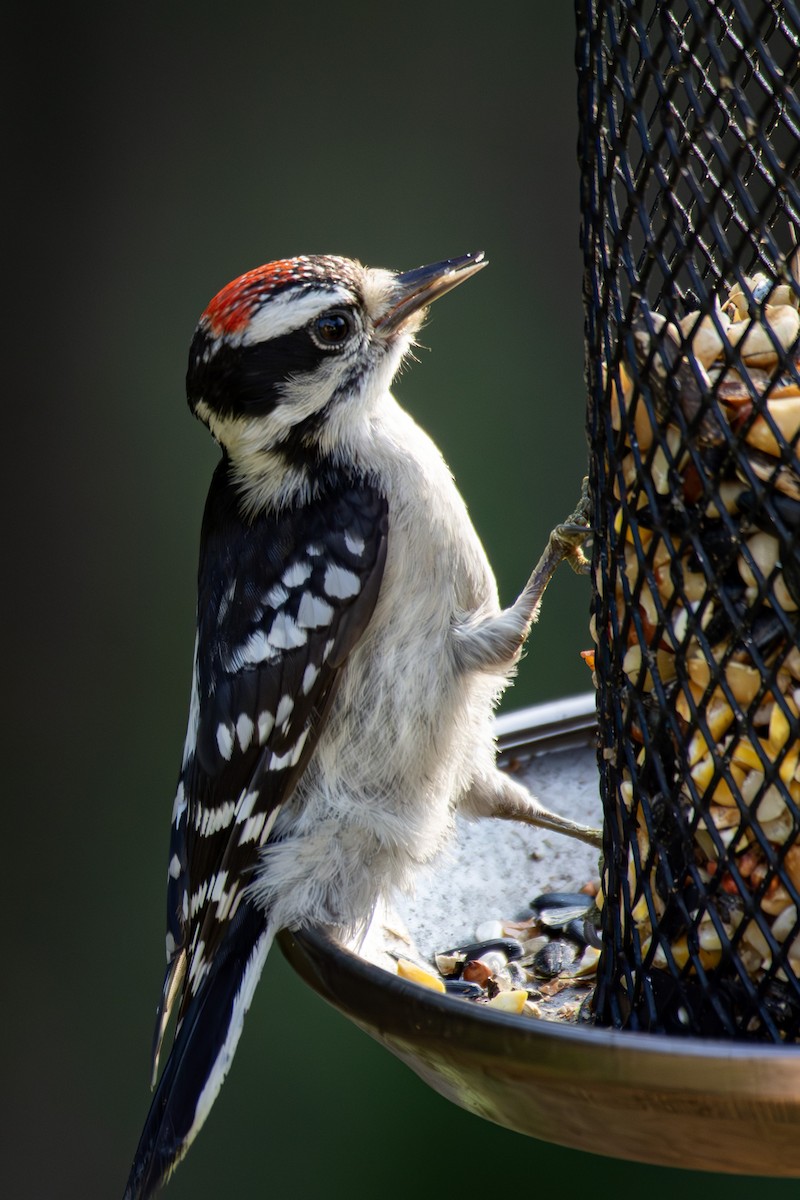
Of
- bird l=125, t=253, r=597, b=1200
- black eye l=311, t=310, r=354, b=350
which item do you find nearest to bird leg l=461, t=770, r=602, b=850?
bird l=125, t=253, r=597, b=1200

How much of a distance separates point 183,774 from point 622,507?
0.99 metres

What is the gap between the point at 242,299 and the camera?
1.92 meters

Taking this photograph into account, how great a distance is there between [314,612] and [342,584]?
0.06 metres

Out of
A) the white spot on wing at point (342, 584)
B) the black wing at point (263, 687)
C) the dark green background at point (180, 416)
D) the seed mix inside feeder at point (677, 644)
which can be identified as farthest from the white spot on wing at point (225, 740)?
the dark green background at point (180, 416)

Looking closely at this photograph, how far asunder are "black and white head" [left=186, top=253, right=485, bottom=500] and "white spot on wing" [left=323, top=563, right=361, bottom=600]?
0.65 ft

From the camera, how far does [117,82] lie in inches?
134

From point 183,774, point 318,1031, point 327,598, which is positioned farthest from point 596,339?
point 318,1031

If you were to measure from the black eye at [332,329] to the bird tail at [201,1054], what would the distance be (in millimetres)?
842

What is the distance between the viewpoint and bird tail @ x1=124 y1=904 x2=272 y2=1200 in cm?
182

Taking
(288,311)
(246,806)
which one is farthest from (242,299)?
(246,806)

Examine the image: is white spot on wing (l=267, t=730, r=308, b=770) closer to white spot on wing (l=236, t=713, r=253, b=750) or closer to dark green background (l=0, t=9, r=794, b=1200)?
white spot on wing (l=236, t=713, r=253, b=750)

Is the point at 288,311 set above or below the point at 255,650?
above

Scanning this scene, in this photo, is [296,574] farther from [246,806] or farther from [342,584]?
[246,806]

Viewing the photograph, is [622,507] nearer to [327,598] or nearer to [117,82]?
[327,598]
